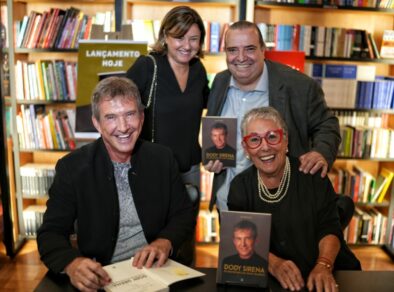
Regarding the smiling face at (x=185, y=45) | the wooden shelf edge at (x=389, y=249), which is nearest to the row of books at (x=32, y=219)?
the smiling face at (x=185, y=45)

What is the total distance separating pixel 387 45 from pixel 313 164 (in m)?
2.63

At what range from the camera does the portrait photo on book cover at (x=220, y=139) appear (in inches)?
82.7

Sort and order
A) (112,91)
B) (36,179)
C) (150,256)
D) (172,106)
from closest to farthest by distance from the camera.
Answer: (150,256) → (112,91) → (172,106) → (36,179)

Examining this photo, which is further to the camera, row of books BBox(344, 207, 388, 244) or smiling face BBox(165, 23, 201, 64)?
row of books BBox(344, 207, 388, 244)

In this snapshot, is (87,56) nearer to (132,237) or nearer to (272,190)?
(132,237)

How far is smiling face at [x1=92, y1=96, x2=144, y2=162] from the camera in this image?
1.78 metres

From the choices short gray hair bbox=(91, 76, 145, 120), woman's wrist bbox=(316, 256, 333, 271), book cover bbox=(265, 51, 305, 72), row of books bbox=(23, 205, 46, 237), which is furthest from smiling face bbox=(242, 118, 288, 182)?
row of books bbox=(23, 205, 46, 237)

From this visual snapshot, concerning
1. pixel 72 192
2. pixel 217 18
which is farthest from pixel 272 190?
pixel 217 18

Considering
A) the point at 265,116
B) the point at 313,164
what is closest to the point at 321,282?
the point at 313,164

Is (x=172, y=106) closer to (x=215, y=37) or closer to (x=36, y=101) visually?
(x=215, y=37)

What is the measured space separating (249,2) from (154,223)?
255 cm

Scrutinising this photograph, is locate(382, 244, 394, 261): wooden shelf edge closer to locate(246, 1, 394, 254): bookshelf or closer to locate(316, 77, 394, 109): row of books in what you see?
locate(246, 1, 394, 254): bookshelf

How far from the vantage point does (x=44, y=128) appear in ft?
13.2

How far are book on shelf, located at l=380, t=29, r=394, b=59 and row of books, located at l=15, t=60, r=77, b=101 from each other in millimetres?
2926
